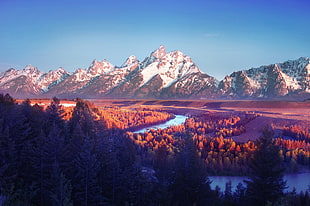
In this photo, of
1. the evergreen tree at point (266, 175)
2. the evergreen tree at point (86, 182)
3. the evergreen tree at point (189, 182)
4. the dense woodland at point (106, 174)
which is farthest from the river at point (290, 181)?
the evergreen tree at point (86, 182)

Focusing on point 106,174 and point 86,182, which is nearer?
point 86,182

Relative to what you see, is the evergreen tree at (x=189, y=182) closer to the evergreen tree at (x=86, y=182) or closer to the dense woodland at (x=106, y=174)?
the dense woodland at (x=106, y=174)

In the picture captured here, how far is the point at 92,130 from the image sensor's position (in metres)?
32.0

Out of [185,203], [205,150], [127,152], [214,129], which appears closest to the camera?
[185,203]

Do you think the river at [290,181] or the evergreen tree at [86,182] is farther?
the river at [290,181]

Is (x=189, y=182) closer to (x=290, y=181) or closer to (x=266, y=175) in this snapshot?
(x=266, y=175)

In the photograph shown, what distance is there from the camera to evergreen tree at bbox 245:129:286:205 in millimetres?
18734

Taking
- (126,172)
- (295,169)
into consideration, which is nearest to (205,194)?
(126,172)

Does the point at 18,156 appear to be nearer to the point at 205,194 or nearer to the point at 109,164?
the point at 109,164

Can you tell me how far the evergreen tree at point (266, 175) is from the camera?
18734 mm

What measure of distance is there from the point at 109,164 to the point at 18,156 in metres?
6.61

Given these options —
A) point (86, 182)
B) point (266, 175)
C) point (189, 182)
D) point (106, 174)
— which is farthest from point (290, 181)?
point (86, 182)

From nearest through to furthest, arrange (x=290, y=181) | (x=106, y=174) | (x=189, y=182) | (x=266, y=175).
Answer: (x=266, y=175) < (x=189, y=182) < (x=106, y=174) < (x=290, y=181)

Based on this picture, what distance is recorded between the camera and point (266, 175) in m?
19.3
